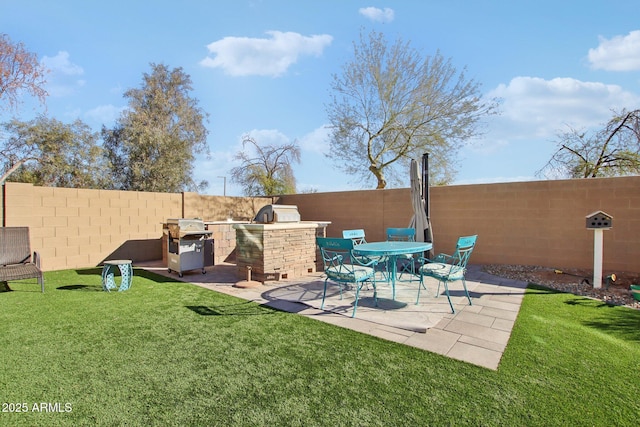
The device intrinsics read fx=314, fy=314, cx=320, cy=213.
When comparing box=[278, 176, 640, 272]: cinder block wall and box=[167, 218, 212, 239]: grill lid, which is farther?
box=[167, 218, 212, 239]: grill lid

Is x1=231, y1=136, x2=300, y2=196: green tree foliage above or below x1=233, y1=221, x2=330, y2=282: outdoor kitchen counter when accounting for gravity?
above

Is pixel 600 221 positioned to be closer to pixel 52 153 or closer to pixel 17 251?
pixel 17 251

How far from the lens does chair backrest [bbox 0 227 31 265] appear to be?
5508 millimetres

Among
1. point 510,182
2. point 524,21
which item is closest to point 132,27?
point 524,21

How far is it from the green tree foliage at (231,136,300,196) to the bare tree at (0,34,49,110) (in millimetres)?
8036

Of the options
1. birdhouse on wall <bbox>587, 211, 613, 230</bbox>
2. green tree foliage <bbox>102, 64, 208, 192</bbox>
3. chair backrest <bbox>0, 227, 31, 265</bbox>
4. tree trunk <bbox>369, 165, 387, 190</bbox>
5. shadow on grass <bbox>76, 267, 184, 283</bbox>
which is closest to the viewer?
birdhouse on wall <bbox>587, 211, 613, 230</bbox>

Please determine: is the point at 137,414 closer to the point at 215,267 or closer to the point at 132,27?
the point at 215,267

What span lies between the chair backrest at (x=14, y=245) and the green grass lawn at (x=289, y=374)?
2073 mm

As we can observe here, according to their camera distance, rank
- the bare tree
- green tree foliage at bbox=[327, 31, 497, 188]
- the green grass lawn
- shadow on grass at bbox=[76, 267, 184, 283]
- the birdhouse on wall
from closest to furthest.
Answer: the green grass lawn
the birdhouse on wall
shadow on grass at bbox=[76, 267, 184, 283]
the bare tree
green tree foliage at bbox=[327, 31, 497, 188]

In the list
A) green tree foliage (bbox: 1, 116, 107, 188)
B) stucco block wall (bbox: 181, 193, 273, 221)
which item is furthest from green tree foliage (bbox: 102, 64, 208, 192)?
stucco block wall (bbox: 181, 193, 273, 221)

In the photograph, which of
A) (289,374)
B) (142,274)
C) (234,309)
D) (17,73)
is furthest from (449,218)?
(17,73)

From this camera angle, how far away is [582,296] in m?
4.84

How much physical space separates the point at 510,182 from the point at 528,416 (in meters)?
6.18

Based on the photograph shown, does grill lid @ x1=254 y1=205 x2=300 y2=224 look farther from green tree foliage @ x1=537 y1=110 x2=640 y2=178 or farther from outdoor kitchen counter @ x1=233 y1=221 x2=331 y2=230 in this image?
green tree foliage @ x1=537 y1=110 x2=640 y2=178
